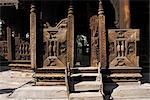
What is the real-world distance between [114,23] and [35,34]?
2.44 m

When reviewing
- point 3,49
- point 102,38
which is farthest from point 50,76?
point 3,49

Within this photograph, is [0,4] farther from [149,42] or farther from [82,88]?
[82,88]

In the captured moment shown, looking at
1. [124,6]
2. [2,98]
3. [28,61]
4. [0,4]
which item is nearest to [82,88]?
[2,98]

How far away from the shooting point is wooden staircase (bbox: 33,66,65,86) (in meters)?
9.10

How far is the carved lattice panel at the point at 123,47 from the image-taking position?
897 centimetres

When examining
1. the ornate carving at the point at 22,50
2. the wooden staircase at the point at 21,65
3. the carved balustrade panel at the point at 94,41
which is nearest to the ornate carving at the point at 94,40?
the carved balustrade panel at the point at 94,41

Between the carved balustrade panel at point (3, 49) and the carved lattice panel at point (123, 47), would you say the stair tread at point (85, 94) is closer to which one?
the carved lattice panel at point (123, 47)

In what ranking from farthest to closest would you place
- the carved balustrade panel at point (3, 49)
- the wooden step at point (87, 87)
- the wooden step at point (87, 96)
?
1. the carved balustrade panel at point (3, 49)
2. the wooden step at point (87, 87)
3. the wooden step at point (87, 96)

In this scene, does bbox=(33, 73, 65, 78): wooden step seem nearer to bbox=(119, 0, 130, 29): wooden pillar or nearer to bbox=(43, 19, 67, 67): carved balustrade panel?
bbox=(43, 19, 67, 67): carved balustrade panel

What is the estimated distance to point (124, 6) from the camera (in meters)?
9.23

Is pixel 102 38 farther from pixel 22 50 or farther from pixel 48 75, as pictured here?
pixel 22 50

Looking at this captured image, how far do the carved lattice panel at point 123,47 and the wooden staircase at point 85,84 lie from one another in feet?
2.06

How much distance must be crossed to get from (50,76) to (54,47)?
2.60ft

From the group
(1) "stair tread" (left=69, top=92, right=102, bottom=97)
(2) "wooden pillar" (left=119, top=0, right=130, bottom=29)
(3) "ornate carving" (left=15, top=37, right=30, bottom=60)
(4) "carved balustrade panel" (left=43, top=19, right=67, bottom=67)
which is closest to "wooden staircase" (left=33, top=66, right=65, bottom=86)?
(4) "carved balustrade panel" (left=43, top=19, right=67, bottom=67)
